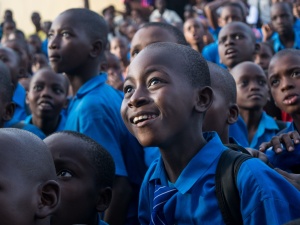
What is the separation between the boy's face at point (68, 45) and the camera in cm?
404

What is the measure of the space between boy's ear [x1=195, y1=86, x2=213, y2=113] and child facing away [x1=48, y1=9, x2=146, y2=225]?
3.46ft

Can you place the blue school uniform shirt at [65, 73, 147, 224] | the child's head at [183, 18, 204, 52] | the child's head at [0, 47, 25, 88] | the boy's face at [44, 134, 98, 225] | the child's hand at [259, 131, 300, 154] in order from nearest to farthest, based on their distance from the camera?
the boy's face at [44, 134, 98, 225]
the child's hand at [259, 131, 300, 154]
the blue school uniform shirt at [65, 73, 147, 224]
the child's head at [0, 47, 25, 88]
the child's head at [183, 18, 204, 52]

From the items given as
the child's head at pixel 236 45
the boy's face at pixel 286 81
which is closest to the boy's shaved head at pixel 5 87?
the boy's face at pixel 286 81

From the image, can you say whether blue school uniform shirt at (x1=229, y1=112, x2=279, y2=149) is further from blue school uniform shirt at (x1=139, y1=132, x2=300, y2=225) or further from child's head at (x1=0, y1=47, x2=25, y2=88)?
child's head at (x1=0, y1=47, x2=25, y2=88)

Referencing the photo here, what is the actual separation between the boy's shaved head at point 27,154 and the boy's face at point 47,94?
8.33 feet

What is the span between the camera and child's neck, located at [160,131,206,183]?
103 inches

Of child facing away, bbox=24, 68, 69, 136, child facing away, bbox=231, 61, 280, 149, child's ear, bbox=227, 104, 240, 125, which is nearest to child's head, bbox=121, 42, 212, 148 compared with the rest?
child's ear, bbox=227, 104, 240, 125

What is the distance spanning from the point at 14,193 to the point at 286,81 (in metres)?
2.15

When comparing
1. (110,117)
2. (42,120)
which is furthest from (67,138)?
(42,120)

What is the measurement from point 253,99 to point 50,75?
150 centimetres

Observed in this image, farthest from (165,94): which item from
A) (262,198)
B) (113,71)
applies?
(113,71)

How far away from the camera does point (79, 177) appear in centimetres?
290

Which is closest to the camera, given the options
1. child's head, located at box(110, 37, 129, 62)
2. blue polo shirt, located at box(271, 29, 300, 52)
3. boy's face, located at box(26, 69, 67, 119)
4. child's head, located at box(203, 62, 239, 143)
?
child's head, located at box(203, 62, 239, 143)

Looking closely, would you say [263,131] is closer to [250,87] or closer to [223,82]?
[250,87]
